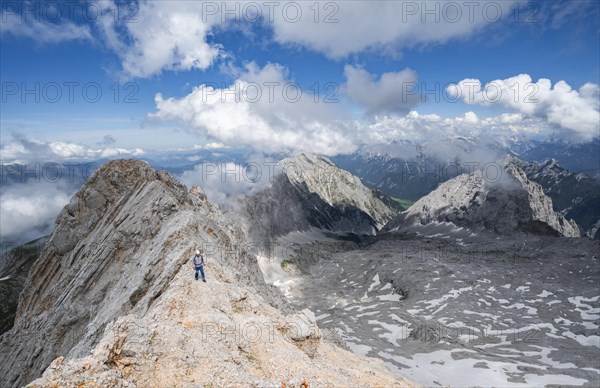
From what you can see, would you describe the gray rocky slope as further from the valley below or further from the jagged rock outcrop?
the jagged rock outcrop

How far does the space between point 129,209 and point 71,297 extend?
1712cm

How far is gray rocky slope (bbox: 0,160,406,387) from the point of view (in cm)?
1953

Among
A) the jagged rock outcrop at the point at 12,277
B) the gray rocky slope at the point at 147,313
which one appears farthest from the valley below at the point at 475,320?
the jagged rock outcrop at the point at 12,277

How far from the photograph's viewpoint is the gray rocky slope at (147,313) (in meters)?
19.5

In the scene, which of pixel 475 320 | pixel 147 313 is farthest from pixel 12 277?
pixel 475 320

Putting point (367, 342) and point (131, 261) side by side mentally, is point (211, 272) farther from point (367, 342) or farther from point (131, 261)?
point (367, 342)

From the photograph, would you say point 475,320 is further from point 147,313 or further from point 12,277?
point 12,277

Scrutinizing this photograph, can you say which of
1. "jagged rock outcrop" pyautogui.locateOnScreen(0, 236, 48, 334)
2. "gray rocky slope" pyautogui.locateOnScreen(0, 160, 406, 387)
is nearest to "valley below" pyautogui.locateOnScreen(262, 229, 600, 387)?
"gray rocky slope" pyautogui.locateOnScreen(0, 160, 406, 387)

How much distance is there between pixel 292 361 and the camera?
23.8 m

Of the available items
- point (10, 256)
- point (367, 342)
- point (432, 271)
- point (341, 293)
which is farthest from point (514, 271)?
point (10, 256)

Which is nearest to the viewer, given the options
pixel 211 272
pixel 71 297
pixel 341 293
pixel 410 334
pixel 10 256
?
pixel 211 272

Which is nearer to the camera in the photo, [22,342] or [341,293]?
[22,342]

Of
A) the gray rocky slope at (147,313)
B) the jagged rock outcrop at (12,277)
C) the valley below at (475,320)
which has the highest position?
the gray rocky slope at (147,313)

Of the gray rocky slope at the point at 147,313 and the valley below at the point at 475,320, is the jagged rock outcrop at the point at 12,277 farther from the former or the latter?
the valley below at the point at 475,320
